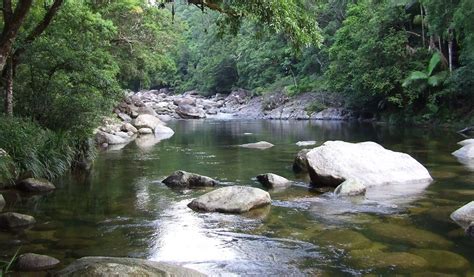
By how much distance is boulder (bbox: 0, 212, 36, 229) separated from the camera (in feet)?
25.1

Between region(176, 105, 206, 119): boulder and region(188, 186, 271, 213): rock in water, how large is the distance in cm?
3405

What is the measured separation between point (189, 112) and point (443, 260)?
127ft

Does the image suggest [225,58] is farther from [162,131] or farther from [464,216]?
[464,216]

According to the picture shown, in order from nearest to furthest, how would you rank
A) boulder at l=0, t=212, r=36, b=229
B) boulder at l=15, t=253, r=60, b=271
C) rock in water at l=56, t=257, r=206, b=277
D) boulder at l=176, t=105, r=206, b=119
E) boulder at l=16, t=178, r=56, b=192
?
1. rock in water at l=56, t=257, r=206, b=277
2. boulder at l=15, t=253, r=60, b=271
3. boulder at l=0, t=212, r=36, b=229
4. boulder at l=16, t=178, r=56, b=192
5. boulder at l=176, t=105, r=206, b=119

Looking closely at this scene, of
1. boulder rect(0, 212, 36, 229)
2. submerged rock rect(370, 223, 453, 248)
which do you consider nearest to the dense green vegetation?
boulder rect(0, 212, 36, 229)

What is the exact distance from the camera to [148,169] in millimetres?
14078

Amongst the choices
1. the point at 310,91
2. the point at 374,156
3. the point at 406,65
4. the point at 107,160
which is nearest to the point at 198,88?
the point at 310,91

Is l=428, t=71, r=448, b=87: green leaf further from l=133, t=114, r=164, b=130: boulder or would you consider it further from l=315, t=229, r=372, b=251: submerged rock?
l=315, t=229, r=372, b=251: submerged rock

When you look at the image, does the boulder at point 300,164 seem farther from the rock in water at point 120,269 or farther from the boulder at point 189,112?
the boulder at point 189,112

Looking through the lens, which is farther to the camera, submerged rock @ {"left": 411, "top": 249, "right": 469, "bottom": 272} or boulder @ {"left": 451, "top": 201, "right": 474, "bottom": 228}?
boulder @ {"left": 451, "top": 201, "right": 474, "bottom": 228}

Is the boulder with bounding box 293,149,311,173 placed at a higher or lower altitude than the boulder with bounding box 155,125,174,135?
lower

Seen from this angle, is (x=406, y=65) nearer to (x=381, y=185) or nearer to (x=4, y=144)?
(x=381, y=185)

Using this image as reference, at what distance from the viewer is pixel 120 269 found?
201 inches

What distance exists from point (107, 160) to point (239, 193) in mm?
8135
